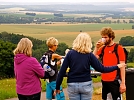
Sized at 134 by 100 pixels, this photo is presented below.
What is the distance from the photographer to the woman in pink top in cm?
570

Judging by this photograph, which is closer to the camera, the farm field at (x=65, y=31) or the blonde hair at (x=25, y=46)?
the blonde hair at (x=25, y=46)

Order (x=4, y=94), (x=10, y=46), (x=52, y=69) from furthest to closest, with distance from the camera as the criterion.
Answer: (x=10, y=46) < (x=4, y=94) < (x=52, y=69)

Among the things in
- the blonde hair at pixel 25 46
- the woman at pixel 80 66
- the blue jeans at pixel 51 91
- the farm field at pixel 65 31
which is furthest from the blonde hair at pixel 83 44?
the farm field at pixel 65 31

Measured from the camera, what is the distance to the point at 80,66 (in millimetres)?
5504

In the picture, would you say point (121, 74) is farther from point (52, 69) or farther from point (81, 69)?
point (52, 69)

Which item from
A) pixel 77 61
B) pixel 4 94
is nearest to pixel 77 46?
pixel 77 61

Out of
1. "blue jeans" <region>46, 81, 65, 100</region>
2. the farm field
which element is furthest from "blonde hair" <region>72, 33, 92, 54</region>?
the farm field

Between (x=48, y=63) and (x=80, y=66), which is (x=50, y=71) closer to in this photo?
(x=48, y=63)

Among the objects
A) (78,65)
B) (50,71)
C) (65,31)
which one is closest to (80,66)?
(78,65)

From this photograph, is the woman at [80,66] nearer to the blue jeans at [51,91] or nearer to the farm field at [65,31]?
the blue jeans at [51,91]

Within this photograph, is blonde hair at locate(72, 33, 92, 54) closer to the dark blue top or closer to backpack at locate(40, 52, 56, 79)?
the dark blue top

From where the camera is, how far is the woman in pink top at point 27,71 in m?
5.70

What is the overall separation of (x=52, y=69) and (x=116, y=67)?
1.49 m

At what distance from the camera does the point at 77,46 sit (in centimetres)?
543
